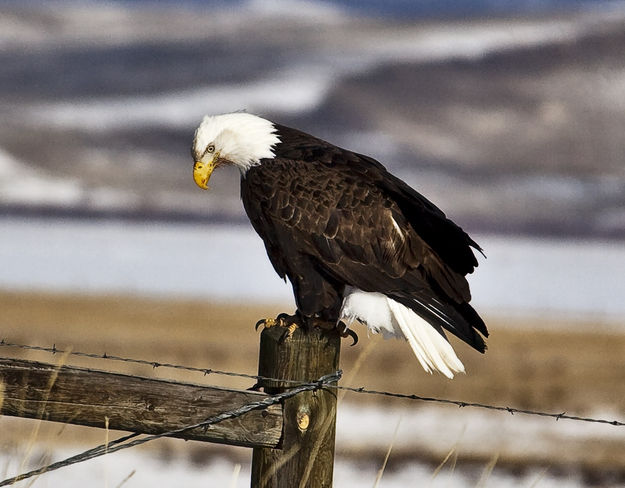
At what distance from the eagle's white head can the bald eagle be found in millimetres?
134

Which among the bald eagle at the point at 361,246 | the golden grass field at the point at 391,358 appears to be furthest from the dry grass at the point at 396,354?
the bald eagle at the point at 361,246

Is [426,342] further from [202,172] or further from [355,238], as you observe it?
[202,172]

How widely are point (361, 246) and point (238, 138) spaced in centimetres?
94

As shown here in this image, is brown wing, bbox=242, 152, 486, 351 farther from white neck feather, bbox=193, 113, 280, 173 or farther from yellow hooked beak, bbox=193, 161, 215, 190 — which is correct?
yellow hooked beak, bbox=193, 161, 215, 190

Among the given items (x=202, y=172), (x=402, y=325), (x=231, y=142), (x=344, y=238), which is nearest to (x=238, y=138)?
(x=231, y=142)

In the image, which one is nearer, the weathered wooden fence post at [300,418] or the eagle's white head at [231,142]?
the weathered wooden fence post at [300,418]

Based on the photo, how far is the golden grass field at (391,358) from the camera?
47.1ft

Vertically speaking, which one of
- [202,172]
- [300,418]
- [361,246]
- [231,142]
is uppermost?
[231,142]

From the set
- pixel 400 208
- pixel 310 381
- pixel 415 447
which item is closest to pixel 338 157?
pixel 400 208

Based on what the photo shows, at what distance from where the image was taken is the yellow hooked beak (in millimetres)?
5637

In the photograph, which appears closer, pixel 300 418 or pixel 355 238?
pixel 300 418

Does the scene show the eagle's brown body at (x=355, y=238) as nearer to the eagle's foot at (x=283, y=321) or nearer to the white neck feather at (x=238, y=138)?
the eagle's foot at (x=283, y=321)

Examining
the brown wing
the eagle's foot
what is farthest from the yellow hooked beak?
the eagle's foot

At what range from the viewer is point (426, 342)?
16.5 ft
